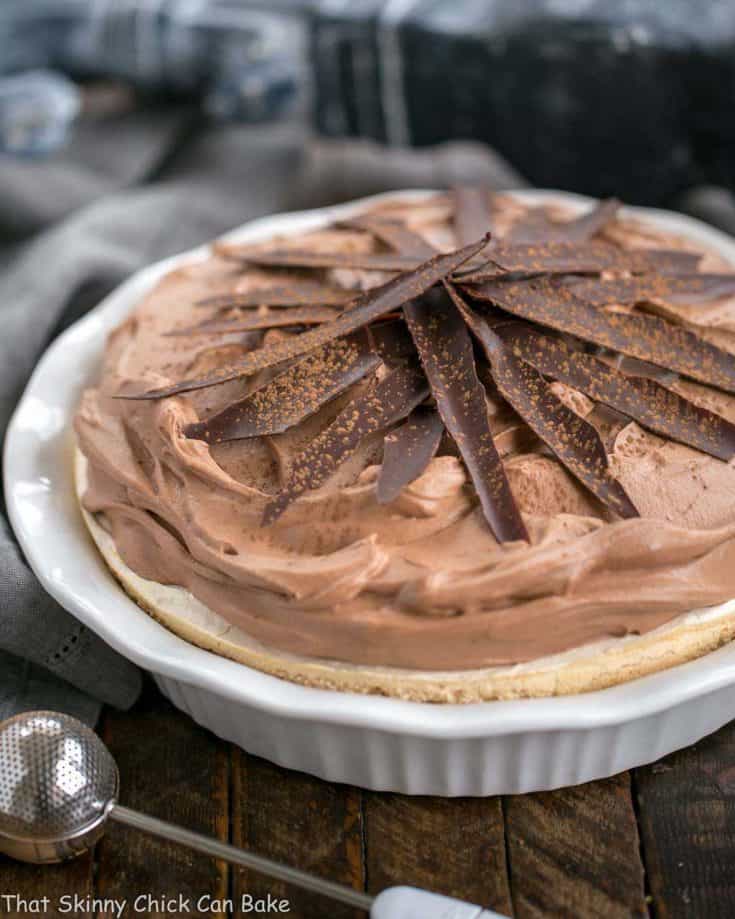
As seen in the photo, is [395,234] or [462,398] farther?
[395,234]

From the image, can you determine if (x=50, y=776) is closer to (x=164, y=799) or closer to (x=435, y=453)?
(x=164, y=799)

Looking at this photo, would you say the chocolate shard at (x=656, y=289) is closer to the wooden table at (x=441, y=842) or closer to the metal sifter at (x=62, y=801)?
the wooden table at (x=441, y=842)

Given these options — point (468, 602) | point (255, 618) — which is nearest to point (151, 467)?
point (255, 618)

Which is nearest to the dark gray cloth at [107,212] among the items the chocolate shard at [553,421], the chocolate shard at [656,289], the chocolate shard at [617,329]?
the chocolate shard at [553,421]

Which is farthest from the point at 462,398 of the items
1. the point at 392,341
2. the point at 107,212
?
the point at 107,212

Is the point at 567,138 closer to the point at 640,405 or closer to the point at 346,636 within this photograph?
the point at 640,405

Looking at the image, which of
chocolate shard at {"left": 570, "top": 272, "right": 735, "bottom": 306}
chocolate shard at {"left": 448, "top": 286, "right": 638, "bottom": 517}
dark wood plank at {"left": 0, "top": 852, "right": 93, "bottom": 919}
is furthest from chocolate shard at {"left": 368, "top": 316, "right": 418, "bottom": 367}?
dark wood plank at {"left": 0, "top": 852, "right": 93, "bottom": 919}

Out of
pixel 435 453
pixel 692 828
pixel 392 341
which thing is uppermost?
pixel 392 341

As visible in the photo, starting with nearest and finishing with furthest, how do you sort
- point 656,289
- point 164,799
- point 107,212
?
1. point 164,799
2. point 656,289
3. point 107,212
